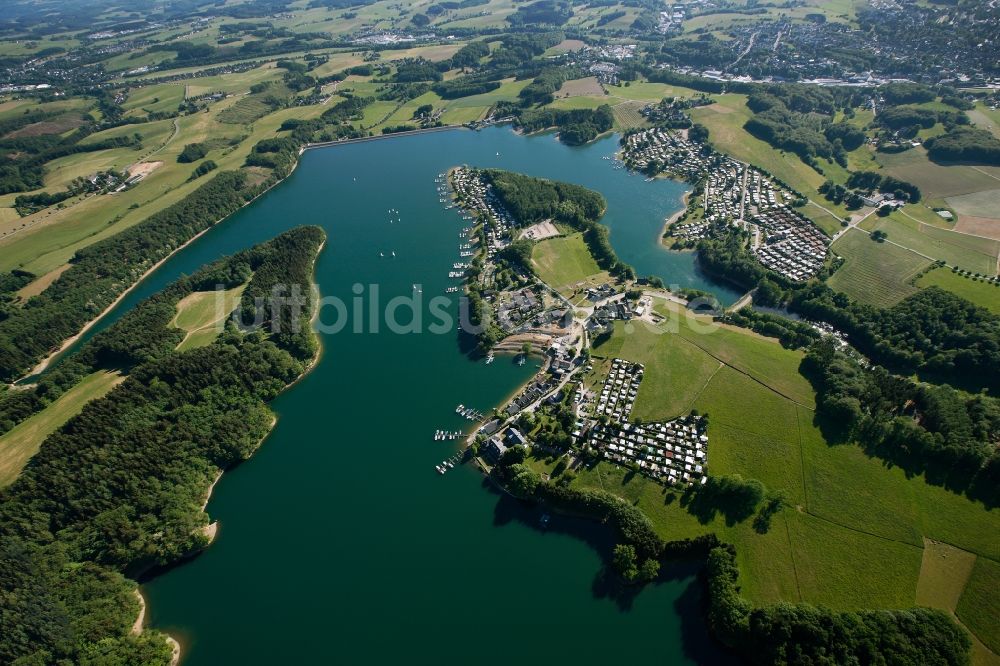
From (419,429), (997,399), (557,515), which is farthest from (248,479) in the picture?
(997,399)

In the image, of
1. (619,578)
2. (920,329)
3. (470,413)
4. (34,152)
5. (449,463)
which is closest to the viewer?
(619,578)

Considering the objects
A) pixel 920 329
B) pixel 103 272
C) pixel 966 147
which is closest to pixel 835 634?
pixel 920 329

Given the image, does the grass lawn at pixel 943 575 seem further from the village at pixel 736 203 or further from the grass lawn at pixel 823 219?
the grass lawn at pixel 823 219

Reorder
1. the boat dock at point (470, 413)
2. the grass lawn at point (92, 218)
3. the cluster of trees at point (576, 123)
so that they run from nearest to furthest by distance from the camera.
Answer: the boat dock at point (470, 413)
the grass lawn at point (92, 218)
the cluster of trees at point (576, 123)

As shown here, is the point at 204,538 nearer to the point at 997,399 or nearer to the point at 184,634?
the point at 184,634

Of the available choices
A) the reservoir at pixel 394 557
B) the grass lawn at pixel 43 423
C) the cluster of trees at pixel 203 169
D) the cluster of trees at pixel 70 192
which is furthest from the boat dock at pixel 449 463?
the cluster of trees at pixel 70 192

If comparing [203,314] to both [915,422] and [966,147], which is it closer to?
[915,422]
